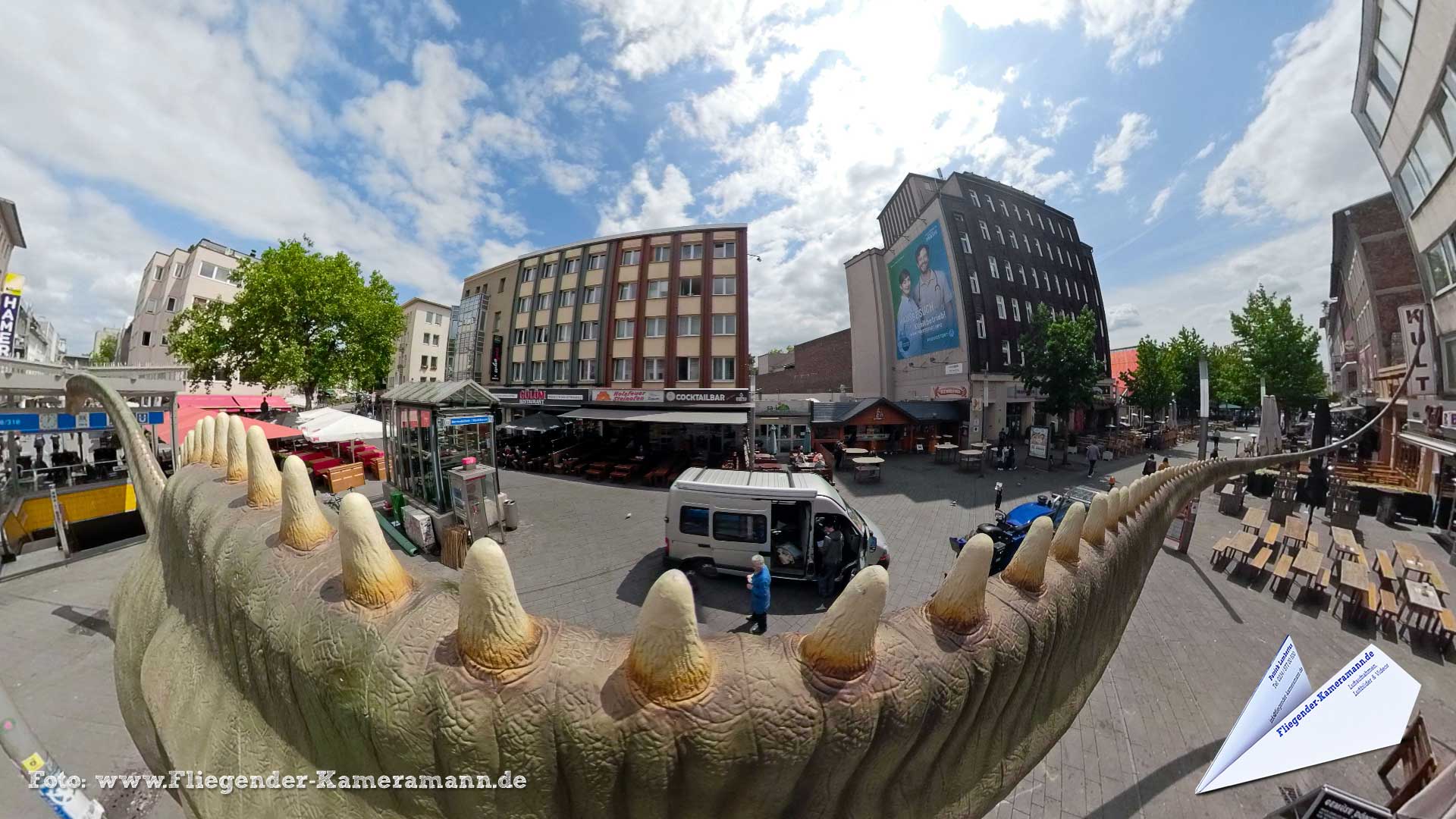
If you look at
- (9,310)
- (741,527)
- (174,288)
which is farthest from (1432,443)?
(174,288)

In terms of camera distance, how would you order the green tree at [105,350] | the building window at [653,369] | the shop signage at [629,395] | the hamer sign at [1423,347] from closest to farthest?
1. the hamer sign at [1423,347]
2. the shop signage at [629,395]
3. the building window at [653,369]
4. the green tree at [105,350]

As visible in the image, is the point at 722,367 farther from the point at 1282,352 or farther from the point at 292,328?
the point at 1282,352

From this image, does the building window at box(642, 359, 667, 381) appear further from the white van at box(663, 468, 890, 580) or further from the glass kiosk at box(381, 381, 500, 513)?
the white van at box(663, 468, 890, 580)

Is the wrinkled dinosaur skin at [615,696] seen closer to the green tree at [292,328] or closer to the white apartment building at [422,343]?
the green tree at [292,328]

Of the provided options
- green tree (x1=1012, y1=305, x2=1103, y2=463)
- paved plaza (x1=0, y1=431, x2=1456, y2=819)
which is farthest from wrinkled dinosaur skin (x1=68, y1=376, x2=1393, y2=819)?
green tree (x1=1012, y1=305, x2=1103, y2=463)

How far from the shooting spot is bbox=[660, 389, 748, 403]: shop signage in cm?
1833

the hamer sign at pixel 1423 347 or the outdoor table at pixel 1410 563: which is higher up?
the hamer sign at pixel 1423 347

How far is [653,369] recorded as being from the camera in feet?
68.8

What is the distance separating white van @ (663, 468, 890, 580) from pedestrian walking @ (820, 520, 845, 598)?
230 millimetres

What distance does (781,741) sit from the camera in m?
1.14

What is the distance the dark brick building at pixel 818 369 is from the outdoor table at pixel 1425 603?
26426mm

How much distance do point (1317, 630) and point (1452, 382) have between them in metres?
9.67

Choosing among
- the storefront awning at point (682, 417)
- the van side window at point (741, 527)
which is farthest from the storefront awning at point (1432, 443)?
the storefront awning at point (682, 417)

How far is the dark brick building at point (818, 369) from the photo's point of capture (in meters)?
34.1
